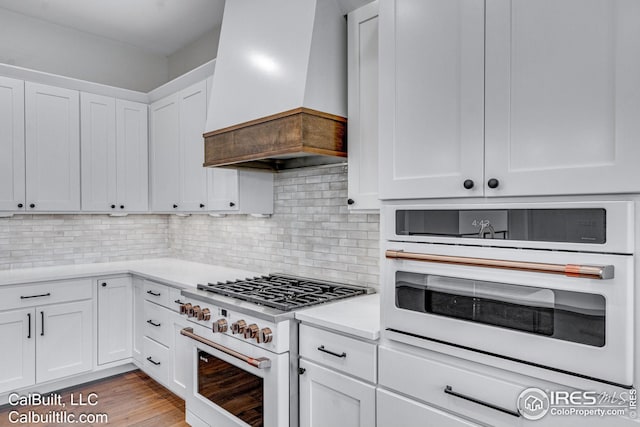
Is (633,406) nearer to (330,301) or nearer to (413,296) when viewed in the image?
(413,296)

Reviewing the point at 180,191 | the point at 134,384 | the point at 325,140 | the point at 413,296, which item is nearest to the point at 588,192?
the point at 413,296

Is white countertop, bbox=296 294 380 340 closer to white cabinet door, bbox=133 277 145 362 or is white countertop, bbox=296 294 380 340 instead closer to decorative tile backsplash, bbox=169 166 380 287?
decorative tile backsplash, bbox=169 166 380 287

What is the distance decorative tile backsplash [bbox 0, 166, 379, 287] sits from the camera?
2.58m

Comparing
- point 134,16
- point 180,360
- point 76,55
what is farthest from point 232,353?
point 76,55

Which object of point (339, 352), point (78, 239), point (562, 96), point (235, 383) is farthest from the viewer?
point (78, 239)

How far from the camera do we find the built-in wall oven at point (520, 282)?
3.64 ft

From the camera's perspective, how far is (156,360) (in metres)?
3.12

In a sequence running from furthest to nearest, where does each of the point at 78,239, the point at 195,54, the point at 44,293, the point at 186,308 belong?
the point at 195,54 < the point at 78,239 < the point at 44,293 < the point at 186,308

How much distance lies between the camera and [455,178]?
4.69 ft

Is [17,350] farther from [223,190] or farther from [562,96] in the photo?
[562,96]

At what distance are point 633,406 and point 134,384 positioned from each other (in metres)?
3.30

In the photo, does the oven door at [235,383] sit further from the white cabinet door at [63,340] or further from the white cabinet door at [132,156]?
the white cabinet door at [132,156]

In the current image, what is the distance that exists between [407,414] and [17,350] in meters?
2.84

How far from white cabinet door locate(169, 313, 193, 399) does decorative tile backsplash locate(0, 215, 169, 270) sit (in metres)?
1.42
